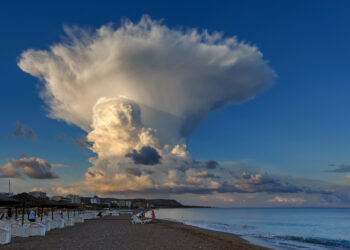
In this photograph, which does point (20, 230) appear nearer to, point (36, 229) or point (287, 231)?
point (36, 229)

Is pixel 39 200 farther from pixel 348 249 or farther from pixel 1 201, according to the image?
pixel 348 249

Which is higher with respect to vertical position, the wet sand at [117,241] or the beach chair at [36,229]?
the beach chair at [36,229]

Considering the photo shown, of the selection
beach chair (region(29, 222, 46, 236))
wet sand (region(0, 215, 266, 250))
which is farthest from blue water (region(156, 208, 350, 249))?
beach chair (region(29, 222, 46, 236))

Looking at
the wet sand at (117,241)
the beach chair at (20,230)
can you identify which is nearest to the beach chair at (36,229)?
the beach chair at (20,230)

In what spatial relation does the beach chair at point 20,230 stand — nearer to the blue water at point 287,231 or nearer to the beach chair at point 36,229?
the beach chair at point 36,229

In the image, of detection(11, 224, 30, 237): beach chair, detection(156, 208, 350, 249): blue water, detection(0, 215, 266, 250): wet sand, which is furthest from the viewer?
detection(156, 208, 350, 249): blue water

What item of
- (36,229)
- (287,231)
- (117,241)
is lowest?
(287,231)

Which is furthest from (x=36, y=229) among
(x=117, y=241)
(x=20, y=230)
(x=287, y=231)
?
(x=287, y=231)

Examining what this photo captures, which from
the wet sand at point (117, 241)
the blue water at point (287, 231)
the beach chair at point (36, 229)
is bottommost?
the blue water at point (287, 231)

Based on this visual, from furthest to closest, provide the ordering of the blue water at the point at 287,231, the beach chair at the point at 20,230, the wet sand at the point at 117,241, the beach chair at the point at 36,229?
the blue water at the point at 287,231, the beach chair at the point at 36,229, the beach chair at the point at 20,230, the wet sand at the point at 117,241

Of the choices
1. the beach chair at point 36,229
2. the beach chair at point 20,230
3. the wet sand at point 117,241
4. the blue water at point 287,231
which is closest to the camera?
the wet sand at point 117,241

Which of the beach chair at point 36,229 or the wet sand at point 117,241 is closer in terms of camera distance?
the wet sand at point 117,241

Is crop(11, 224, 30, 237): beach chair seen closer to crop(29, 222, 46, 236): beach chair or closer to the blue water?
crop(29, 222, 46, 236): beach chair

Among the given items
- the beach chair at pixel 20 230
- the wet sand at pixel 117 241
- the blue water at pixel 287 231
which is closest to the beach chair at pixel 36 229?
the beach chair at pixel 20 230
